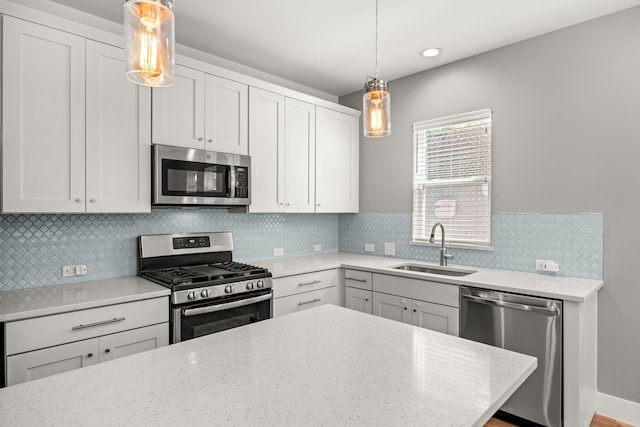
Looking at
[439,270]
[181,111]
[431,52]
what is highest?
[431,52]

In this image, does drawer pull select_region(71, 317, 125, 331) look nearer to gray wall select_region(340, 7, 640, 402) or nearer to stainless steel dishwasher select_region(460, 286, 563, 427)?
stainless steel dishwasher select_region(460, 286, 563, 427)

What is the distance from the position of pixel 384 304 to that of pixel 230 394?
2.27 metres

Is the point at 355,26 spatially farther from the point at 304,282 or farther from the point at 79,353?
the point at 79,353

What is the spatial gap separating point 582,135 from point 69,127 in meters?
3.38

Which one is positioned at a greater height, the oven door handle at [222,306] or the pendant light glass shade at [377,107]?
the pendant light glass shade at [377,107]

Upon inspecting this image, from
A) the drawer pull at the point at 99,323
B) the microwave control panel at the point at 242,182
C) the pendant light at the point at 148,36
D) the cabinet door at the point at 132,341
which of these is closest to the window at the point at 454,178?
the microwave control panel at the point at 242,182

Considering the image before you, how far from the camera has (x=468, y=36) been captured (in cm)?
283

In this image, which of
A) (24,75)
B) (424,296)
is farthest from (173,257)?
(424,296)

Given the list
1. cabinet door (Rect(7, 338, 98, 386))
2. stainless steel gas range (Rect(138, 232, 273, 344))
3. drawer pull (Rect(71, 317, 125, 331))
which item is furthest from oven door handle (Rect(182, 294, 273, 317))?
cabinet door (Rect(7, 338, 98, 386))

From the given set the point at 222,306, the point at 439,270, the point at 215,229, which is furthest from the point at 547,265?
the point at 215,229

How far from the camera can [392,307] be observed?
9.98 feet

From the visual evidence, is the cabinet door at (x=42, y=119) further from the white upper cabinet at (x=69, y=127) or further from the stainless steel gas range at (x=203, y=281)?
the stainless steel gas range at (x=203, y=281)

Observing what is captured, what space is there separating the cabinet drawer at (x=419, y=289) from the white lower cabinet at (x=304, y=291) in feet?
1.36

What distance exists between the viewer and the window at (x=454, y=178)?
314cm
